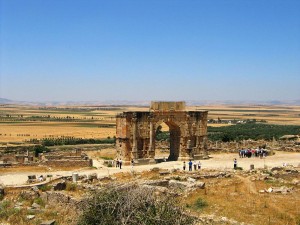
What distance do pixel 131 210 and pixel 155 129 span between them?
72.1 ft

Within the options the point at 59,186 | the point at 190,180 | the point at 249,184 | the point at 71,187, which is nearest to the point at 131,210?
the point at 71,187

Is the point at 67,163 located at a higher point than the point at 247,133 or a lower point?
higher

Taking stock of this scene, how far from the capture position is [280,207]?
626 inches

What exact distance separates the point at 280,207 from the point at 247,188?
441 cm

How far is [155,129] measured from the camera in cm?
3203

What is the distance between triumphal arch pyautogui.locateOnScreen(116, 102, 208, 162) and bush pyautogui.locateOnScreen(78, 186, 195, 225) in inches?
807

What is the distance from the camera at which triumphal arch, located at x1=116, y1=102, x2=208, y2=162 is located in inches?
1229

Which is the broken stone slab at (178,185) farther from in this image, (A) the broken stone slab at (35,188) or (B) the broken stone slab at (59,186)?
(A) the broken stone slab at (35,188)

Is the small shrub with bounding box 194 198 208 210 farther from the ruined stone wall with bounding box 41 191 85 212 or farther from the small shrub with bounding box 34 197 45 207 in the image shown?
the small shrub with bounding box 34 197 45 207

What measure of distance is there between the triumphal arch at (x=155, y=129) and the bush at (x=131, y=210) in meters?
20.5

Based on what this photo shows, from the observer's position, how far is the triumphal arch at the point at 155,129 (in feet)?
102

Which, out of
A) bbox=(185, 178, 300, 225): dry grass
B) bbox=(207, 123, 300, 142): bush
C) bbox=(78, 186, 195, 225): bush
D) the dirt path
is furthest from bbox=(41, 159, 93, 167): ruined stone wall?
bbox=(207, 123, 300, 142): bush

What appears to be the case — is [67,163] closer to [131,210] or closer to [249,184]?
[249,184]

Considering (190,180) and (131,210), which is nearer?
(131,210)
